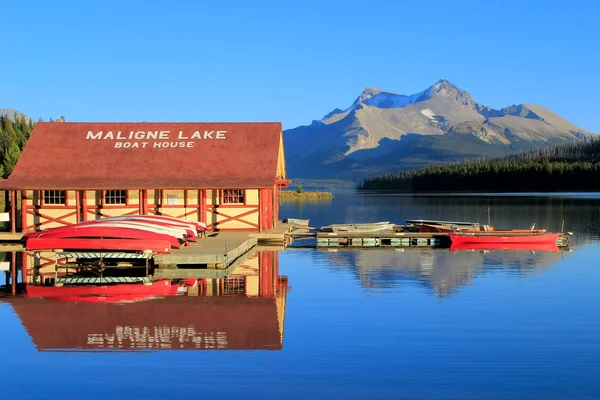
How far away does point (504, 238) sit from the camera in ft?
133

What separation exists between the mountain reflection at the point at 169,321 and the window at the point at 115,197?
691 inches

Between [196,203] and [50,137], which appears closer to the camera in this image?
[196,203]

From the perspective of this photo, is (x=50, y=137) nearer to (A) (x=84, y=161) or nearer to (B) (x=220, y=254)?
(A) (x=84, y=161)

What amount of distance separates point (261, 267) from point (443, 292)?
8.98 m

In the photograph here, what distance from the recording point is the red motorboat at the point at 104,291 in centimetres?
2277

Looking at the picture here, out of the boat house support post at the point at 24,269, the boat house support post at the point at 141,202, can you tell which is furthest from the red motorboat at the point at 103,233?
the boat house support post at the point at 141,202

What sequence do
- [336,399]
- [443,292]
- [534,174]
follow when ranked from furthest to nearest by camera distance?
[534,174]
[443,292]
[336,399]

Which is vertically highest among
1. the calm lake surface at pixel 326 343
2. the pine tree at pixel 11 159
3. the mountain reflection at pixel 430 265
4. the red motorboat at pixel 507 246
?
the pine tree at pixel 11 159

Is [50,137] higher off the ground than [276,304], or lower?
higher

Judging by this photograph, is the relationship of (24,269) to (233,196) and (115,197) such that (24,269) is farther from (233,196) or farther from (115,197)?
(233,196)

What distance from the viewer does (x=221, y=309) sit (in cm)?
2042

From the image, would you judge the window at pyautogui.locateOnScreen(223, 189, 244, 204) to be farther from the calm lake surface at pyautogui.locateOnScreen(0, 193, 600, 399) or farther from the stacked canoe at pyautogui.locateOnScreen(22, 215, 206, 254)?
the calm lake surface at pyautogui.locateOnScreen(0, 193, 600, 399)

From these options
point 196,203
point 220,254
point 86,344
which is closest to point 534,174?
point 196,203

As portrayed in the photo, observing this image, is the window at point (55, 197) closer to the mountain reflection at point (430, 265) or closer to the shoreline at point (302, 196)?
the mountain reflection at point (430, 265)
